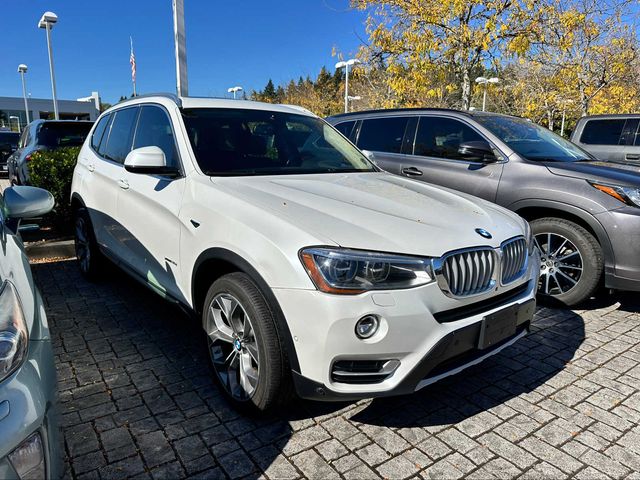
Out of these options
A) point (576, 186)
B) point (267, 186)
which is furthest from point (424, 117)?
point (267, 186)

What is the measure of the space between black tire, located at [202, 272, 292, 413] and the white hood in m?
0.44

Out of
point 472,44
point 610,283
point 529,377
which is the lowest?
point 529,377

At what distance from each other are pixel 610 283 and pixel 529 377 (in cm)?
143

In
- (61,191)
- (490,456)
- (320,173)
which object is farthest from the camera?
(61,191)

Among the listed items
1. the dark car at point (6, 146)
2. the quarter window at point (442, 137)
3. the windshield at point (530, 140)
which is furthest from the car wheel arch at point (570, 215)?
the dark car at point (6, 146)

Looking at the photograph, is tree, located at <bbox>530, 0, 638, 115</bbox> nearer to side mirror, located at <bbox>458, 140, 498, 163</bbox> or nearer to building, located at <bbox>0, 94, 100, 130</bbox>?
side mirror, located at <bbox>458, 140, 498, 163</bbox>

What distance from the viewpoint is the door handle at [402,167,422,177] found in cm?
550

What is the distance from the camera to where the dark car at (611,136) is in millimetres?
8422

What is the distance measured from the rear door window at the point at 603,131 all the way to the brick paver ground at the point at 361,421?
5972 millimetres

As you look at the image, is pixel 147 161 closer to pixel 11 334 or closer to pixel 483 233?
pixel 11 334

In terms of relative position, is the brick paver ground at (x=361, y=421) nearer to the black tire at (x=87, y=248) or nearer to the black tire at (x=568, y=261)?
the black tire at (x=568, y=261)

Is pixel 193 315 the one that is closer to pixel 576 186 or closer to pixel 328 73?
pixel 576 186

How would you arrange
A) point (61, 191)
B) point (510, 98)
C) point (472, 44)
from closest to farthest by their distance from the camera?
1. point (61, 191)
2. point (472, 44)
3. point (510, 98)

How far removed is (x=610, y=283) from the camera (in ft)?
13.5
